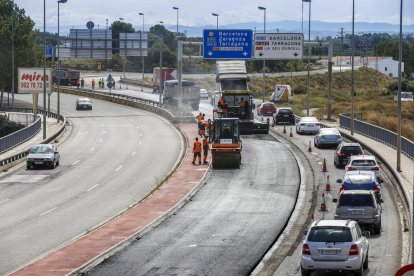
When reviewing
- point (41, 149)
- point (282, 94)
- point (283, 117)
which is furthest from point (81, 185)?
point (282, 94)

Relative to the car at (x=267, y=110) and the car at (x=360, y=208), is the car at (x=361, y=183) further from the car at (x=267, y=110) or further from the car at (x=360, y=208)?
the car at (x=267, y=110)

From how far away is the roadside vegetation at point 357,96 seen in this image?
81625 millimetres

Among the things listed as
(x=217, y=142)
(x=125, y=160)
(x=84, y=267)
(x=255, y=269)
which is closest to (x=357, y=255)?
(x=255, y=269)

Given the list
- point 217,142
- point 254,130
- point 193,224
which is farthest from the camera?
point 254,130

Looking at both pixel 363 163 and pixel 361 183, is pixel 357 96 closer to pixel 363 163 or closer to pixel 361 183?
pixel 363 163

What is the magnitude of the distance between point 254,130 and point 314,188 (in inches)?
982

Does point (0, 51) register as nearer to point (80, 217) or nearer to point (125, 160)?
point (125, 160)

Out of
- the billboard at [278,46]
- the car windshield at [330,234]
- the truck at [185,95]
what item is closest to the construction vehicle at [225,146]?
the car windshield at [330,234]

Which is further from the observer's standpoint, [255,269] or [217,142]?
[217,142]

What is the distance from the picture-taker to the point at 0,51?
104875mm

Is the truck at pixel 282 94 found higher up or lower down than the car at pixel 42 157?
higher up

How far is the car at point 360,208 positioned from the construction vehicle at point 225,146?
61.1 ft

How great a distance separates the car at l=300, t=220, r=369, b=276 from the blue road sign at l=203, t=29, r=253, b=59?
167ft

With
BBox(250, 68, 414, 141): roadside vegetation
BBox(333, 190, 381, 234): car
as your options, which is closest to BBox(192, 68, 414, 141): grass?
BBox(250, 68, 414, 141): roadside vegetation
